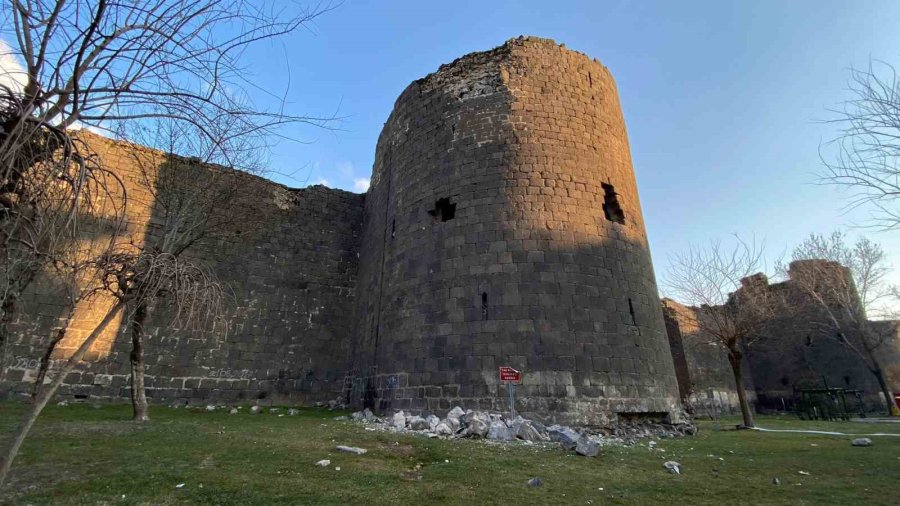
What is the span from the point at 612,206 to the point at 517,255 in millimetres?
3336

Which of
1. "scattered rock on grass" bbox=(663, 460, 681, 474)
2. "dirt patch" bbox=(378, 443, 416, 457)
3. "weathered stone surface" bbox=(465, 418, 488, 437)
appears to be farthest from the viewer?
"weathered stone surface" bbox=(465, 418, 488, 437)

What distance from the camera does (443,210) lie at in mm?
11812

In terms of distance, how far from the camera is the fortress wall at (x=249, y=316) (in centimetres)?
1269

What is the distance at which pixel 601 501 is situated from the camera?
462cm

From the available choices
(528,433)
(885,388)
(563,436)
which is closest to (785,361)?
(885,388)

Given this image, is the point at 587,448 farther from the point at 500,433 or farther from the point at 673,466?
the point at 500,433

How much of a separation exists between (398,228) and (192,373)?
24.6 ft

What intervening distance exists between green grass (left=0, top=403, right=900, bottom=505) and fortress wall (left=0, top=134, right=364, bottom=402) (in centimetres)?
459

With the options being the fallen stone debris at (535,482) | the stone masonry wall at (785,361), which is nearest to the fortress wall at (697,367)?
the stone masonry wall at (785,361)

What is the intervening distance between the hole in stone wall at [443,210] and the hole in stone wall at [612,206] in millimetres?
3883

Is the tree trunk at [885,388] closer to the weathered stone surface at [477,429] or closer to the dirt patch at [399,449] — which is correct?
the weathered stone surface at [477,429]

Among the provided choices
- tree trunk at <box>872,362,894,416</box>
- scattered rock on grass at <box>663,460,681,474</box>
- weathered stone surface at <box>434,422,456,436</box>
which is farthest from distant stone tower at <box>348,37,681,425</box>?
tree trunk at <box>872,362,894,416</box>

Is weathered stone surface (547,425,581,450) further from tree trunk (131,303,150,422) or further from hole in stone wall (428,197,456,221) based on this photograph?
tree trunk (131,303,150,422)

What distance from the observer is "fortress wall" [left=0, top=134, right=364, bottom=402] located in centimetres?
1269
